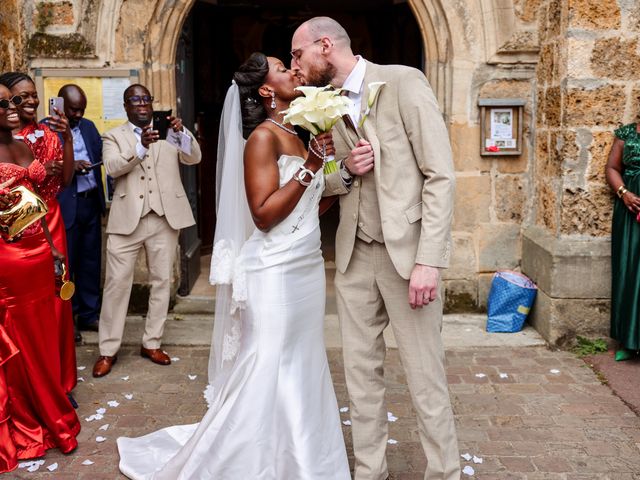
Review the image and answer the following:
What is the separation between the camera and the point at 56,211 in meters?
4.89

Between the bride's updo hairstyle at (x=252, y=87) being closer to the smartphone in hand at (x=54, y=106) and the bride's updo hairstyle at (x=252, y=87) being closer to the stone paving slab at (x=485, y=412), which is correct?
the smartphone in hand at (x=54, y=106)

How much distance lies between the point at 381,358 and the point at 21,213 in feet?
6.80

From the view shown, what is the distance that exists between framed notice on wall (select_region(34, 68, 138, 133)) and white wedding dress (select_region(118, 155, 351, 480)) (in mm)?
3271

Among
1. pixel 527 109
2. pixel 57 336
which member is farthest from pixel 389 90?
pixel 527 109

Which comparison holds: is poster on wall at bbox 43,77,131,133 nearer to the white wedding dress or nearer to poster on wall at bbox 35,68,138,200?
poster on wall at bbox 35,68,138,200

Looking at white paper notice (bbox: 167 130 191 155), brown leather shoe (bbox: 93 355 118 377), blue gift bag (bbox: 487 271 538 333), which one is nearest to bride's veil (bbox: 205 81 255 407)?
white paper notice (bbox: 167 130 191 155)

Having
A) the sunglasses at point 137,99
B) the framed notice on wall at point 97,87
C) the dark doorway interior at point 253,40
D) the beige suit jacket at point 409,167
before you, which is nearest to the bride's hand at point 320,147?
the beige suit jacket at point 409,167

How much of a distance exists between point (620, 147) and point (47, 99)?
15.2 feet

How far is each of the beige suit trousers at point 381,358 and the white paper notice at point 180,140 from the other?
7.40 feet

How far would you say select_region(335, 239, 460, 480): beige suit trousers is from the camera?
10.8 ft

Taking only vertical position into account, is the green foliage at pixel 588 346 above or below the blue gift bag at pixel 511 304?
below

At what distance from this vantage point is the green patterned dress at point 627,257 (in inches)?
210

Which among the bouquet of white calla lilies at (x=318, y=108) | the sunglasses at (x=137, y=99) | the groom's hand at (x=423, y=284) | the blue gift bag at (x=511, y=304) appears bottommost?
the blue gift bag at (x=511, y=304)

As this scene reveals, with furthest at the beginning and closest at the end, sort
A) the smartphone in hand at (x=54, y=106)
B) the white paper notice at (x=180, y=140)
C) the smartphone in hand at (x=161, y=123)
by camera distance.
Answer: the white paper notice at (x=180, y=140)
the smartphone in hand at (x=161, y=123)
the smartphone in hand at (x=54, y=106)
